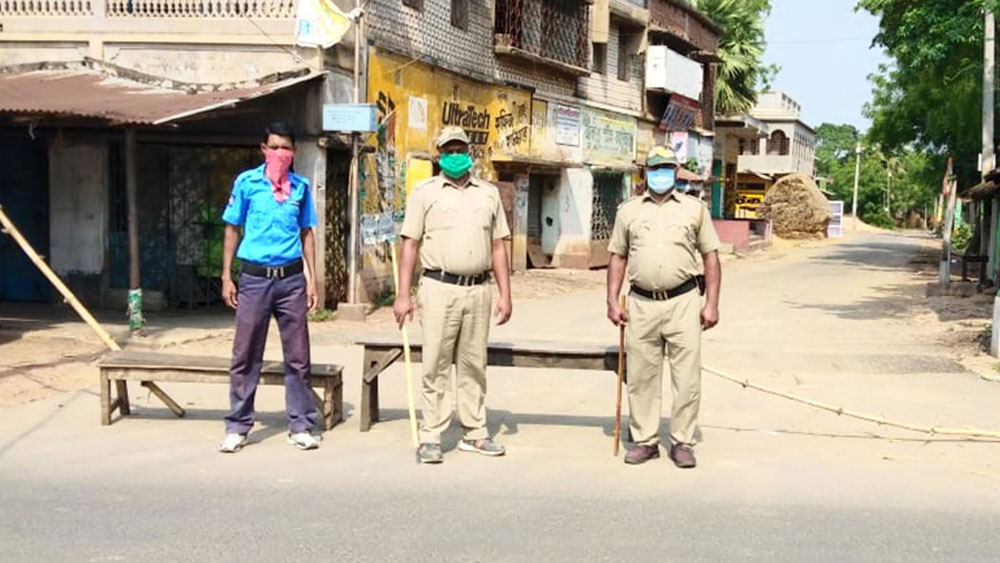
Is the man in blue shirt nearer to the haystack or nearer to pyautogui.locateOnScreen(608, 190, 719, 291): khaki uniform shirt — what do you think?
pyautogui.locateOnScreen(608, 190, 719, 291): khaki uniform shirt

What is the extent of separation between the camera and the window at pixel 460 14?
18.2 meters

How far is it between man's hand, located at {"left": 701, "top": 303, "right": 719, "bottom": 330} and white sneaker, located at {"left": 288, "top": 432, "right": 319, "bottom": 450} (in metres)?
2.62

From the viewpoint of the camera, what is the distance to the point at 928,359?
10992 mm

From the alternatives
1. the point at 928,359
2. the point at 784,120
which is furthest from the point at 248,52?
the point at 784,120

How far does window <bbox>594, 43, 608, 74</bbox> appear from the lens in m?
24.8

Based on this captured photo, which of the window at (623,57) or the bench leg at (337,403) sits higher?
the window at (623,57)

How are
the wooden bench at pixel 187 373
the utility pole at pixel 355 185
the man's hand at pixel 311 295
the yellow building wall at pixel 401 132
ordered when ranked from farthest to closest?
the yellow building wall at pixel 401 132
the utility pole at pixel 355 185
the wooden bench at pixel 187 373
the man's hand at pixel 311 295

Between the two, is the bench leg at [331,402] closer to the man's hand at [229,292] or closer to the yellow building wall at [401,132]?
the man's hand at [229,292]

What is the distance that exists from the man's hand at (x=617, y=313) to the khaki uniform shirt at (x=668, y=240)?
0.62 feet

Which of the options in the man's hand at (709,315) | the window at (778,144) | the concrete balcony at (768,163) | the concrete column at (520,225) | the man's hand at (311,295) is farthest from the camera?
the window at (778,144)

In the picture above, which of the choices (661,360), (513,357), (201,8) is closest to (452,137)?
(513,357)

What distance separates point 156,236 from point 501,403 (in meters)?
7.88

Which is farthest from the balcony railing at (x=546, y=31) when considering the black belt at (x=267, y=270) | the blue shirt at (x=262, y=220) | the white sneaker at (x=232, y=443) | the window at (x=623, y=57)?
the white sneaker at (x=232, y=443)

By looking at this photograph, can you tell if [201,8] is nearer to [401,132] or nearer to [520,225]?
[401,132]
